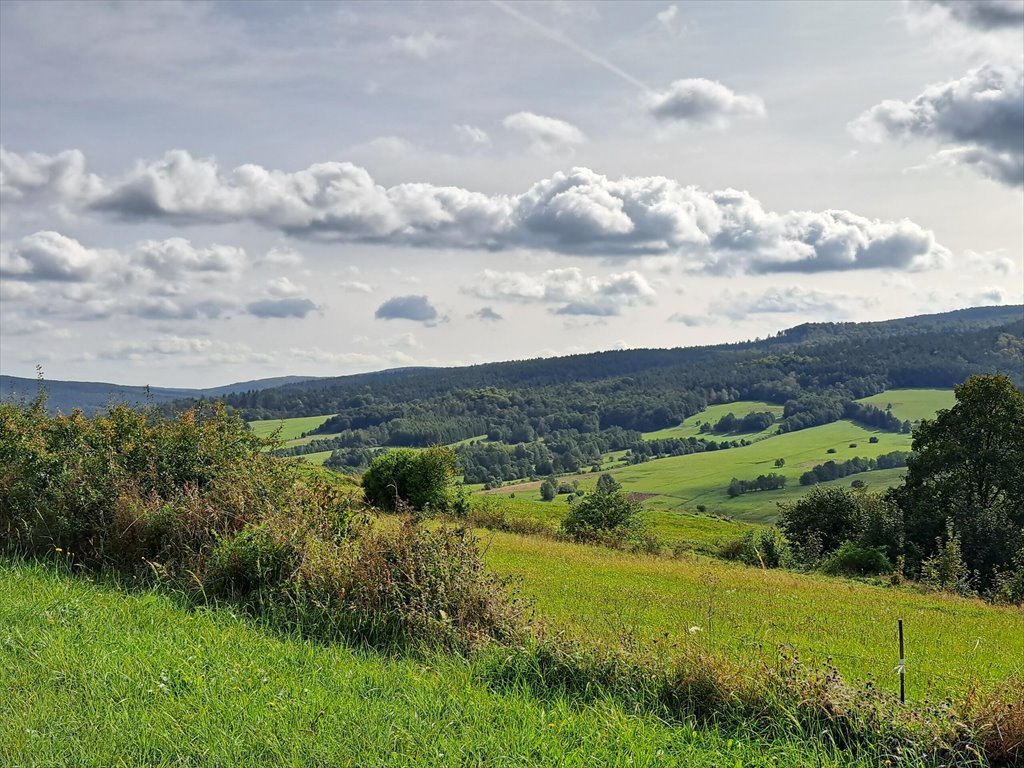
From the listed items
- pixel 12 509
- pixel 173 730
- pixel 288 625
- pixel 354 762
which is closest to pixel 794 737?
pixel 354 762

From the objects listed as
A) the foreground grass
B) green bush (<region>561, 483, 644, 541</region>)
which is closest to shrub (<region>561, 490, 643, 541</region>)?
green bush (<region>561, 483, 644, 541</region>)

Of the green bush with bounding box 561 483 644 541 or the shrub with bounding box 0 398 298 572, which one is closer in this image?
the shrub with bounding box 0 398 298 572

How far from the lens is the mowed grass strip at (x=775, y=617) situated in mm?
9844

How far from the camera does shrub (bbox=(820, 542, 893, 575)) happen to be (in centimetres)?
3617

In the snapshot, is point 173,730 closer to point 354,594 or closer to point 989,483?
point 354,594

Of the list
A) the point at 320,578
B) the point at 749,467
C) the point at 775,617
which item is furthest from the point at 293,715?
the point at 749,467

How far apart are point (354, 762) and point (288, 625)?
3.79 m

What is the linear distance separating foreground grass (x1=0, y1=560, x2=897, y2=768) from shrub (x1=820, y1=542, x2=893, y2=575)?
110 ft

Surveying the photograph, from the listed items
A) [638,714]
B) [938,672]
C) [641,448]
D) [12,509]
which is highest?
[12,509]

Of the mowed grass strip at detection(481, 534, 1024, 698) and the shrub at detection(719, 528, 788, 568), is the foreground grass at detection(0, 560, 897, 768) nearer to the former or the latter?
the mowed grass strip at detection(481, 534, 1024, 698)

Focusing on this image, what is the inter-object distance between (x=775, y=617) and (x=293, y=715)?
12182 mm

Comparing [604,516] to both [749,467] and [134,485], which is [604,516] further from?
[749,467]

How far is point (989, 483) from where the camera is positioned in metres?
40.8

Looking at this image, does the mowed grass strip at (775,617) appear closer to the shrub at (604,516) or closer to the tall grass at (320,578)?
the tall grass at (320,578)
